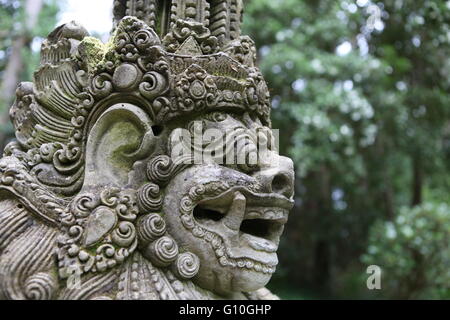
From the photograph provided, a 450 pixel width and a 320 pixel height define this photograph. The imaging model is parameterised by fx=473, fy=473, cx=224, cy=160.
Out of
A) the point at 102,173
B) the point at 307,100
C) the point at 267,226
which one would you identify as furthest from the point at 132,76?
the point at 307,100

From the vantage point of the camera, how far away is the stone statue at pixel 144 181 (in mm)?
2268

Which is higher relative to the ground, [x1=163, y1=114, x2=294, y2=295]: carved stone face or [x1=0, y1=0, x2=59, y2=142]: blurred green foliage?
[x1=0, y1=0, x2=59, y2=142]: blurred green foliage

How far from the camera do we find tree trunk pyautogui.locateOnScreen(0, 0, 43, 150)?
31.5 feet

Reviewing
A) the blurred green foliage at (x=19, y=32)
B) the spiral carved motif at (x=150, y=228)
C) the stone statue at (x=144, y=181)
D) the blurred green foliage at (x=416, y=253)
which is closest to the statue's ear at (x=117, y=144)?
the stone statue at (x=144, y=181)

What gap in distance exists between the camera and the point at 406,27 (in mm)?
8789

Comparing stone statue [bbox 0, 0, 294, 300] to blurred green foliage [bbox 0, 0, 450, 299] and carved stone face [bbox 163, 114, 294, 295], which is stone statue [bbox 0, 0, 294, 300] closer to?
carved stone face [bbox 163, 114, 294, 295]

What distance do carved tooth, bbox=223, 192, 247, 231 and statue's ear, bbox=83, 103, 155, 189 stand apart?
533 millimetres

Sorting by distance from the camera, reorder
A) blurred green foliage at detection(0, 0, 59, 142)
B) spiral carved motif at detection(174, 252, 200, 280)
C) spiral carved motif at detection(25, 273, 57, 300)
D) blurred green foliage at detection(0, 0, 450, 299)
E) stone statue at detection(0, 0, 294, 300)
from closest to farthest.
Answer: spiral carved motif at detection(25, 273, 57, 300) → stone statue at detection(0, 0, 294, 300) → spiral carved motif at detection(174, 252, 200, 280) → blurred green foliage at detection(0, 0, 450, 299) → blurred green foliage at detection(0, 0, 59, 142)

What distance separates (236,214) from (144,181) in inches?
20.3

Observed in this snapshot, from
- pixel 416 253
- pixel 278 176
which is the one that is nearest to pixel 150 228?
pixel 278 176

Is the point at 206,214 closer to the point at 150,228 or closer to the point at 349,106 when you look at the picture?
the point at 150,228

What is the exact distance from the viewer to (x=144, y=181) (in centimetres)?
250

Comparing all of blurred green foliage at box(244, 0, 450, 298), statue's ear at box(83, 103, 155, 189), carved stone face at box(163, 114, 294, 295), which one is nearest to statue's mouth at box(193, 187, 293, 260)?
carved stone face at box(163, 114, 294, 295)

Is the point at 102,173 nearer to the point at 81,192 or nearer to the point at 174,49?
the point at 81,192
